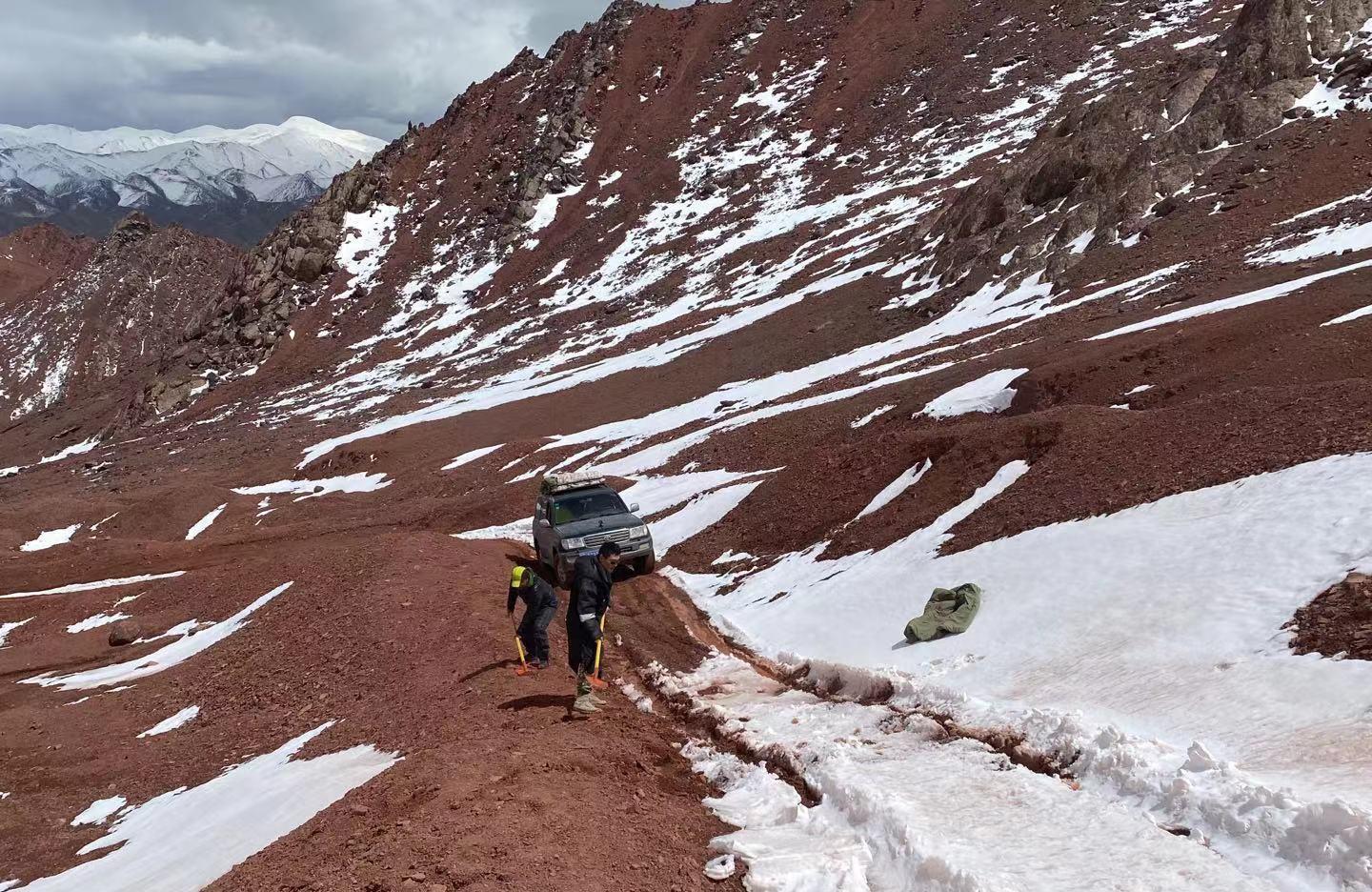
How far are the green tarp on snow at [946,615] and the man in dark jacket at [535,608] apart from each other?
4.86 meters

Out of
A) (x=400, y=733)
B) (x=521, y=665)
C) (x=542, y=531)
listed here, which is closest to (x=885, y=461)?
(x=542, y=531)

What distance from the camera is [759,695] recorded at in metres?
11.1

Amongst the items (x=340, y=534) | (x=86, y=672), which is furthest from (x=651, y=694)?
(x=340, y=534)

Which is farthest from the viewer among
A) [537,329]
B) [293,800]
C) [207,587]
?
[537,329]

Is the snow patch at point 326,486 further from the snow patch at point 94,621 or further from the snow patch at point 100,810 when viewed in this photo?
the snow patch at point 100,810

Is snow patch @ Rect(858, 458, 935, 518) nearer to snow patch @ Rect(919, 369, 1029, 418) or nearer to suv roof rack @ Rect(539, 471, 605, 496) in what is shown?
snow patch @ Rect(919, 369, 1029, 418)

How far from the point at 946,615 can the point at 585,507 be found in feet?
32.5

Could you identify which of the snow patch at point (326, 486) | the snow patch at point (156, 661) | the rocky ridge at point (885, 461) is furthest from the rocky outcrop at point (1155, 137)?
the snow patch at point (156, 661)

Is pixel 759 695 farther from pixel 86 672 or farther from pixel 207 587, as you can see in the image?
pixel 207 587

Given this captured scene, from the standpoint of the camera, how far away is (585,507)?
63.3 ft

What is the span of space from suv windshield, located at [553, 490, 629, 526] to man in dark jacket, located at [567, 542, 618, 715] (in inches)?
347

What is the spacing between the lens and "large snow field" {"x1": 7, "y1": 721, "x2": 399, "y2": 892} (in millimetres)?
8188

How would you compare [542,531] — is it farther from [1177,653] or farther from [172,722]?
[1177,653]

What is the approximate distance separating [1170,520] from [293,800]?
10812 millimetres
